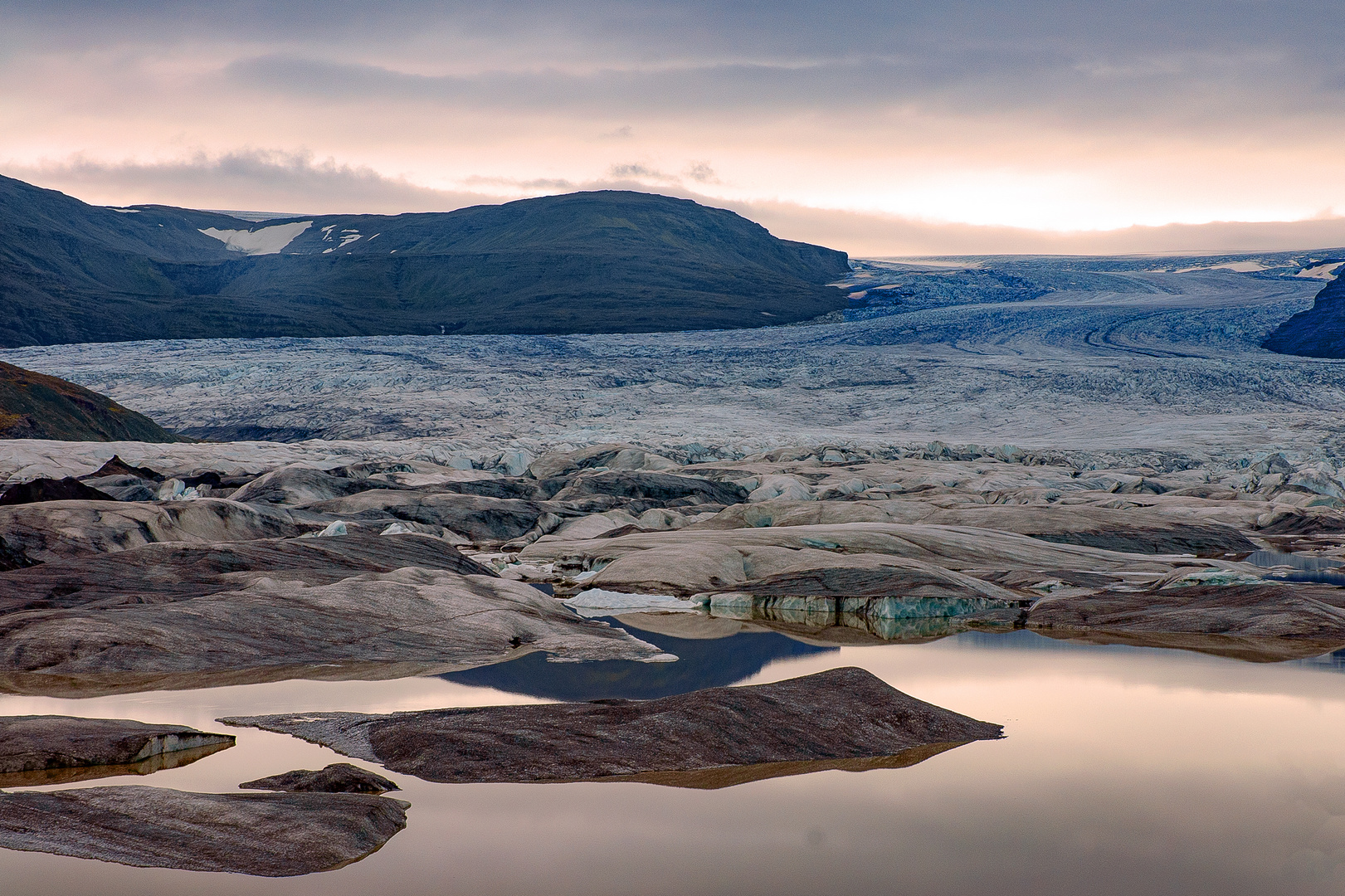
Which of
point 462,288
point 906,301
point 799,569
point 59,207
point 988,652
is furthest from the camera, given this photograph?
point 59,207

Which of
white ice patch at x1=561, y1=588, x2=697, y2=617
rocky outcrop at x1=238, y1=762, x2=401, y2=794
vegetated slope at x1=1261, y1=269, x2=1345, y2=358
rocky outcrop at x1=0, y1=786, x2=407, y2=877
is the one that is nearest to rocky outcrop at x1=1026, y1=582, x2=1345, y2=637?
white ice patch at x1=561, y1=588, x2=697, y2=617

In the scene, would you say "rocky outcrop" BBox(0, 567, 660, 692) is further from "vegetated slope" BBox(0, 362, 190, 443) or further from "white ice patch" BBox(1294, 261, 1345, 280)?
"white ice patch" BBox(1294, 261, 1345, 280)

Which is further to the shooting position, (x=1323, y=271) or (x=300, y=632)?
(x=1323, y=271)

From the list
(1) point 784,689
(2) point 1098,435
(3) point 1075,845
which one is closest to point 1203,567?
(1) point 784,689

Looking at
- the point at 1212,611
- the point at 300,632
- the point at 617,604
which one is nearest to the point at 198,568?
the point at 300,632

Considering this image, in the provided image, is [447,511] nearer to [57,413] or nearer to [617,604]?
[617,604]

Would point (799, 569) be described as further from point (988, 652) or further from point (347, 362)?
point (347, 362)
